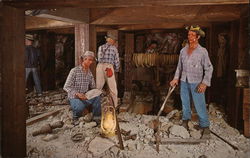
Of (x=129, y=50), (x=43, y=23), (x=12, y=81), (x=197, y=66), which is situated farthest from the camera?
(x=129, y=50)

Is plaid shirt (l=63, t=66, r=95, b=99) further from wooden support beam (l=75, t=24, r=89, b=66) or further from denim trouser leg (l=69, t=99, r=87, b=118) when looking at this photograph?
wooden support beam (l=75, t=24, r=89, b=66)

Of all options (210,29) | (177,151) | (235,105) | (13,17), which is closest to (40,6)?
(13,17)

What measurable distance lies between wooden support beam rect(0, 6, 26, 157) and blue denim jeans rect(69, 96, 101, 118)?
1996 mm

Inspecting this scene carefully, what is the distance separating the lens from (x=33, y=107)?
25.4 feet

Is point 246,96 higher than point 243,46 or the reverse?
the reverse

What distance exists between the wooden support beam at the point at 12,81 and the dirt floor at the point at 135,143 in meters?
0.59

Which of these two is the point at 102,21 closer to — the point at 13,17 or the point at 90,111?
the point at 90,111

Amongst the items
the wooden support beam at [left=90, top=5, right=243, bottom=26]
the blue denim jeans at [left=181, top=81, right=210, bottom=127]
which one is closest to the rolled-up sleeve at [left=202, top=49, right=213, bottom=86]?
the blue denim jeans at [left=181, top=81, right=210, bottom=127]

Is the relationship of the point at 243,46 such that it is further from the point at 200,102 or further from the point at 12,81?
the point at 12,81

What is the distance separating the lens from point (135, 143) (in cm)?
473

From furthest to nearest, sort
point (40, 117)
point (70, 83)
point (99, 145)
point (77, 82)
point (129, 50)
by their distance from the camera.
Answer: point (129, 50) < point (40, 117) < point (77, 82) < point (70, 83) < point (99, 145)

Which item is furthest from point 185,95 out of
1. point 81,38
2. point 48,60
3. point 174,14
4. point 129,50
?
point 48,60

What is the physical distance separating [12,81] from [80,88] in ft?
7.86

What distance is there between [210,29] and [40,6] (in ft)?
18.8
